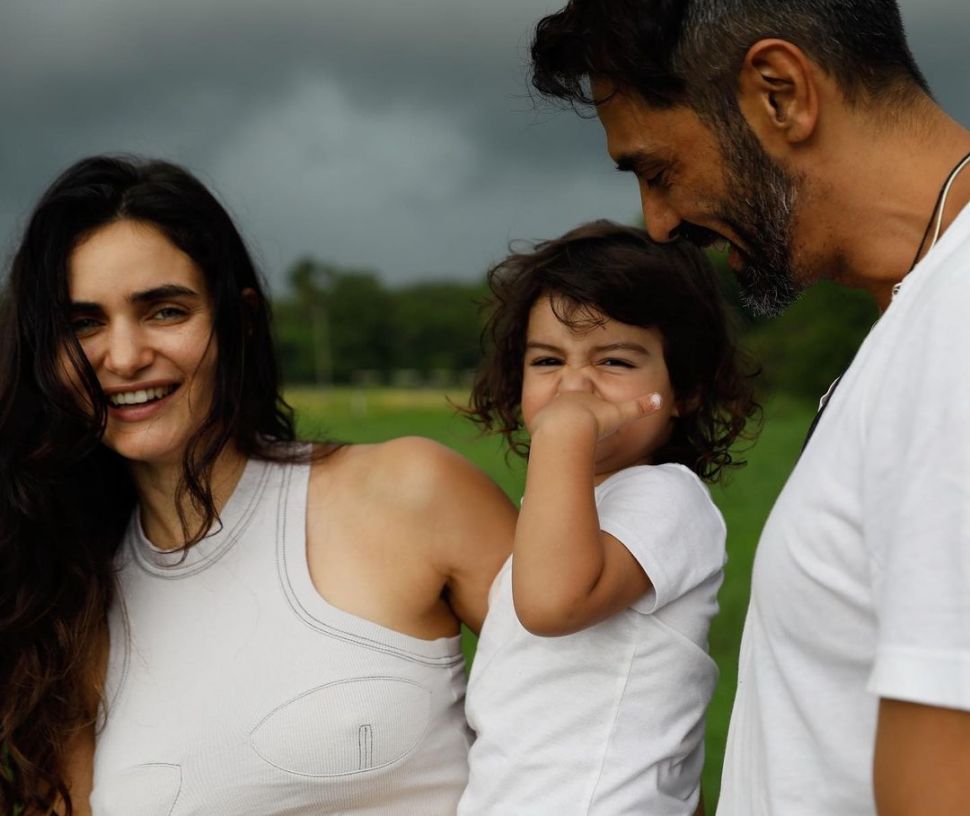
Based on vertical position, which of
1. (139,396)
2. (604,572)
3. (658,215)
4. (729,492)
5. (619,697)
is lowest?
(729,492)

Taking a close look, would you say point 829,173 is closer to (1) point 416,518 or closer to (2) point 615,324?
(2) point 615,324

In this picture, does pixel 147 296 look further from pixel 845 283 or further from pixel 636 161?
pixel 845 283

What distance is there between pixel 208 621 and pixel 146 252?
908mm

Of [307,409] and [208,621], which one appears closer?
[208,621]

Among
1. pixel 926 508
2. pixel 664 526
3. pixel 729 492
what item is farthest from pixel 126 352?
pixel 729 492

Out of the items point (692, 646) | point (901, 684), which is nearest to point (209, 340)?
point (692, 646)

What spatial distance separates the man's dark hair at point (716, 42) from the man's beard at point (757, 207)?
6 cm

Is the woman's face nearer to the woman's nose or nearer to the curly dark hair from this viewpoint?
the woman's nose

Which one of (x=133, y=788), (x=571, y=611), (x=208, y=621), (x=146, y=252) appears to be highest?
Answer: (x=146, y=252)

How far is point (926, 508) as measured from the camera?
120cm

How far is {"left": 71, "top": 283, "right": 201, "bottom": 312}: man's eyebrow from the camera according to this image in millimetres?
2672

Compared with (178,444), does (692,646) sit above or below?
below

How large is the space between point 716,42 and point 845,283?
1.45 feet

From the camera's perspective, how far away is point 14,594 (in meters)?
2.77
